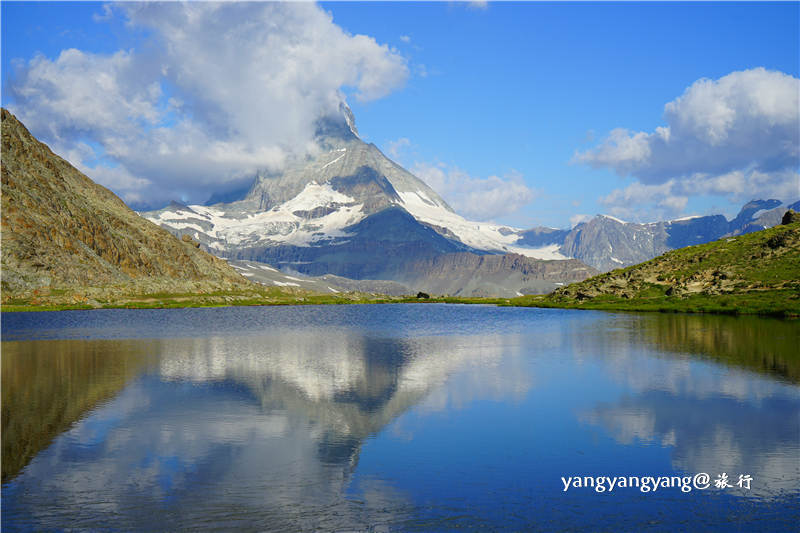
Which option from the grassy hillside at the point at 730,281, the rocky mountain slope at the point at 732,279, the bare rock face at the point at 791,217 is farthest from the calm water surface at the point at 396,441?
the bare rock face at the point at 791,217

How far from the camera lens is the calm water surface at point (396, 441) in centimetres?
2275

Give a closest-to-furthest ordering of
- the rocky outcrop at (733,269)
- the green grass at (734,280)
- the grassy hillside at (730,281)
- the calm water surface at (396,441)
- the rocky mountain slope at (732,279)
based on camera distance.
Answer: the calm water surface at (396,441)
the green grass at (734,280)
the grassy hillside at (730,281)
the rocky mountain slope at (732,279)
the rocky outcrop at (733,269)

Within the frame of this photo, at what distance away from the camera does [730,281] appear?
162 metres

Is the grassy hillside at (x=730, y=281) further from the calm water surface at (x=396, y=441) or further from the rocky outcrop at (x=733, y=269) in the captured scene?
the calm water surface at (x=396, y=441)

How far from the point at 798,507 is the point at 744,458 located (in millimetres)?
6147

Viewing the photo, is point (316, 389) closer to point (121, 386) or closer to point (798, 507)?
point (121, 386)

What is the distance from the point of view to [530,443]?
105 feet

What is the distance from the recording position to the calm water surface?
22750mm

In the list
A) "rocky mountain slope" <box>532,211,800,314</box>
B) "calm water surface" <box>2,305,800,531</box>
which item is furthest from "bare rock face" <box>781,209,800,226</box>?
"calm water surface" <box>2,305,800,531</box>

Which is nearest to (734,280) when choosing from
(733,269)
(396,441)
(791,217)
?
(733,269)

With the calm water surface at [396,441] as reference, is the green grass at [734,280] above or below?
above

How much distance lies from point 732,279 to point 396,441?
511 feet

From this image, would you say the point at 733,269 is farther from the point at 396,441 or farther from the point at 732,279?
the point at 396,441

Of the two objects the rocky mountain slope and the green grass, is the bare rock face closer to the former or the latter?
the rocky mountain slope
